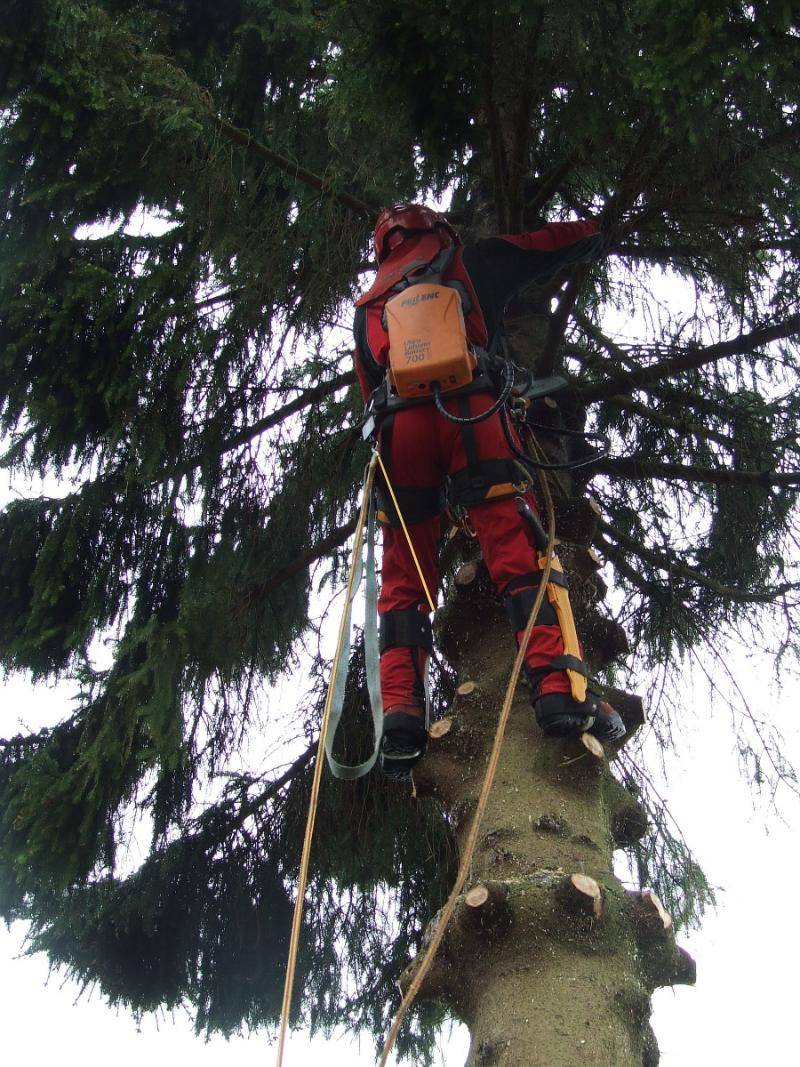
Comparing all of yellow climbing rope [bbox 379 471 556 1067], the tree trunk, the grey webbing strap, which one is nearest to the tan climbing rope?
the grey webbing strap

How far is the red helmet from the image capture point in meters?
3.50

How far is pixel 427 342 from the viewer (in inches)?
117

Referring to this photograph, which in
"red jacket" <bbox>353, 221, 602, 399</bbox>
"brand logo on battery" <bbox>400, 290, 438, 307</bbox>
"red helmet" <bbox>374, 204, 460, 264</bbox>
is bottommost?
"brand logo on battery" <bbox>400, 290, 438, 307</bbox>

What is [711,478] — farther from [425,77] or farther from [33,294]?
[33,294]

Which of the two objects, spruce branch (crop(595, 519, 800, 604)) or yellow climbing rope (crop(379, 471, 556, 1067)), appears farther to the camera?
spruce branch (crop(595, 519, 800, 604))

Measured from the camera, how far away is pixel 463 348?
2945mm

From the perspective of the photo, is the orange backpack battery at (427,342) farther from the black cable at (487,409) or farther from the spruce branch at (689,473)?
the spruce branch at (689,473)

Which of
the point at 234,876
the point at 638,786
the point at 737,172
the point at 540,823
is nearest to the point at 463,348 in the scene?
the point at 737,172

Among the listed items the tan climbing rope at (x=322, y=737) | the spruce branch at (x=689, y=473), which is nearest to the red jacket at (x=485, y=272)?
the tan climbing rope at (x=322, y=737)

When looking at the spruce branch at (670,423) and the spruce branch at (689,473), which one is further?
the spruce branch at (670,423)

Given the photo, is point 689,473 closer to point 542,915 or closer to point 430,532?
point 430,532

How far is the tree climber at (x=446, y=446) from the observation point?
114 inches

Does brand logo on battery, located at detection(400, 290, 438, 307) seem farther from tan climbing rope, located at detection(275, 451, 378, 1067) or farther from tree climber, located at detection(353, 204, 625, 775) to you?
tan climbing rope, located at detection(275, 451, 378, 1067)

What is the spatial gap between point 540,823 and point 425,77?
7.78 ft
